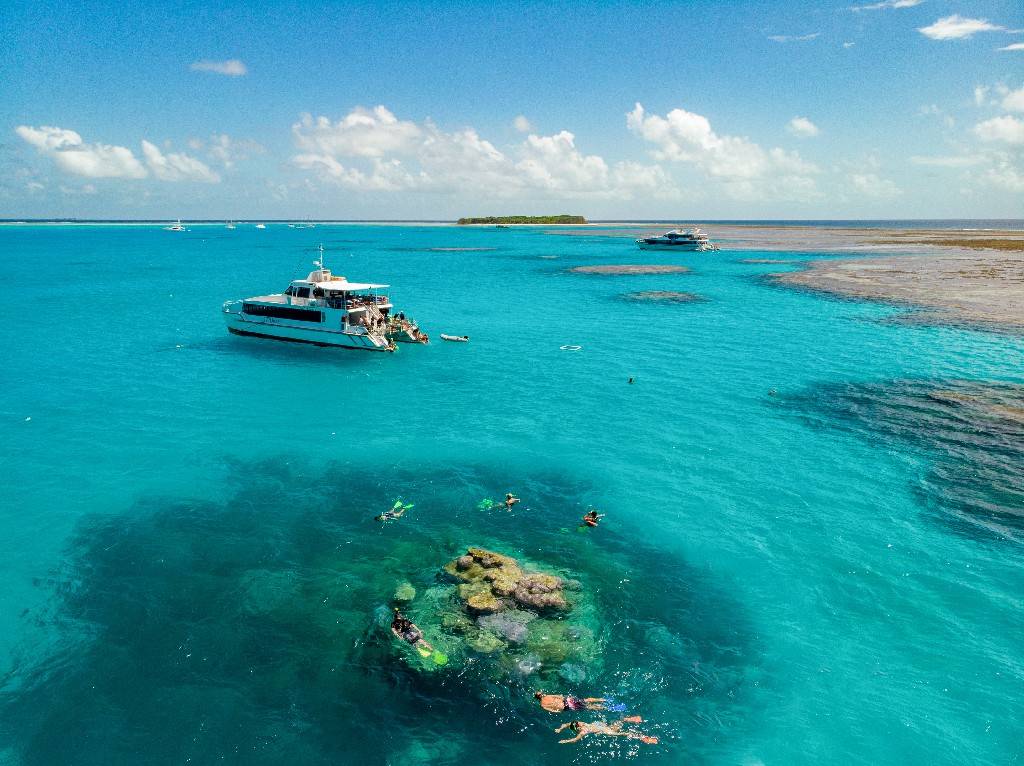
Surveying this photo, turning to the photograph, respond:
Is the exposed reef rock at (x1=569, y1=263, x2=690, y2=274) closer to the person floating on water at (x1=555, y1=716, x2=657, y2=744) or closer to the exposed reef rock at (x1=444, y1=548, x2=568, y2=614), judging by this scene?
the exposed reef rock at (x1=444, y1=548, x2=568, y2=614)

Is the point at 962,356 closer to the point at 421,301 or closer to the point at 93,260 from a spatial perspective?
the point at 421,301

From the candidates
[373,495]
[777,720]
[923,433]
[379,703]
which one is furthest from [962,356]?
[379,703]

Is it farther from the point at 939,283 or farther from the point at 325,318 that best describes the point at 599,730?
the point at 939,283

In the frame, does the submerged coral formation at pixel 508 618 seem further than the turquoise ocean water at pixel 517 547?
Yes

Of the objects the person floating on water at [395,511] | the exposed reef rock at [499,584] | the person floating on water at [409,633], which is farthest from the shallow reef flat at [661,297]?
the person floating on water at [409,633]

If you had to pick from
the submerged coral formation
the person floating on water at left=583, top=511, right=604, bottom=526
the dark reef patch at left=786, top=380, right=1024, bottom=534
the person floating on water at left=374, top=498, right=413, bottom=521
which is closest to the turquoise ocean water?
the dark reef patch at left=786, top=380, right=1024, bottom=534

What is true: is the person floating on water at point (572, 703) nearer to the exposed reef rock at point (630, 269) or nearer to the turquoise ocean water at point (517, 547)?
the turquoise ocean water at point (517, 547)
